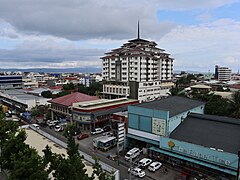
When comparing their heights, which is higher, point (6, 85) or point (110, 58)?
point (110, 58)

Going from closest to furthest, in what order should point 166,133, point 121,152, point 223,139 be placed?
point 223,139
point 166,133
point 121,152

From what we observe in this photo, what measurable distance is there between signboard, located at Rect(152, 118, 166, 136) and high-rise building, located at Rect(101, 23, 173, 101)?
113 ft

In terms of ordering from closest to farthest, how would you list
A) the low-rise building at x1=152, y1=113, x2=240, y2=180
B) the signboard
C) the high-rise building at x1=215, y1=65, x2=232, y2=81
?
the low-rise building at x1=152, y1=113, x2=240, y2=180, the signboard, the high-rise building at x1=215, y1=65, x2=232, y2=81

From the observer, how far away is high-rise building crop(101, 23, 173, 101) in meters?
59.8

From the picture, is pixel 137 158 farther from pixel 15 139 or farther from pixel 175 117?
pixel 15 139

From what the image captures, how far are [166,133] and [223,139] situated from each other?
5.78 meters

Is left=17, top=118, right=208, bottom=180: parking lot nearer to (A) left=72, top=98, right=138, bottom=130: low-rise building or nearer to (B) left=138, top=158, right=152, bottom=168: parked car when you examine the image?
(B) left=138, top=158, right=152, bottom=168: parked car

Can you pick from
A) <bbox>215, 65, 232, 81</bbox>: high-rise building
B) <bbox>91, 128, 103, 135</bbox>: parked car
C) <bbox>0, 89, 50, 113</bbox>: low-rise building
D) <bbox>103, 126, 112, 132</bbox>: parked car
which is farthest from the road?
<bbox>215, 65, 232, 81</bbox>: high-rise building

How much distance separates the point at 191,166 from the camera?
69.2 ft

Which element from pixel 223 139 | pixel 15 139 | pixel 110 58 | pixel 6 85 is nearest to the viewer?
pixel 15 139

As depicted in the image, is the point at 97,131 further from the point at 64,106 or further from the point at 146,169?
the point at 146,169

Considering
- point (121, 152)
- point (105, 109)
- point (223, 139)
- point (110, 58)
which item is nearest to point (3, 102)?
point (110, 58)

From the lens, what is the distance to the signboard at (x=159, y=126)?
75.3 feet

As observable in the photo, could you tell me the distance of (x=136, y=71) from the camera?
6003cm
